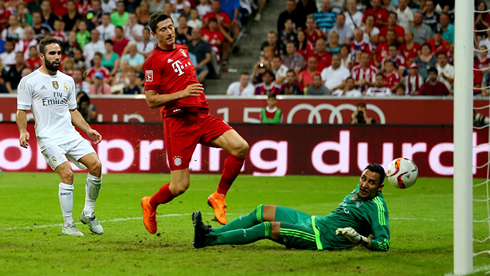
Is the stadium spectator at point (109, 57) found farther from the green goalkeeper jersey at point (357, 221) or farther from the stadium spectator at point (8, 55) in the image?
the green goalkeeper jersey at point (357, 221)

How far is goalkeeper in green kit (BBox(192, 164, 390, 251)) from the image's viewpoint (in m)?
6.12

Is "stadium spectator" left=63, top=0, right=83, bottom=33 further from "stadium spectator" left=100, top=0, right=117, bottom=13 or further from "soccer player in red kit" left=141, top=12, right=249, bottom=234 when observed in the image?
"soccer player in red kit" left=141, top=12, right=249, bottom=234

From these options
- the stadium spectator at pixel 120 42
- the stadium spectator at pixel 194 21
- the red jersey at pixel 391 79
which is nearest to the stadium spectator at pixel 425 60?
the red jersey at pixel 391 79

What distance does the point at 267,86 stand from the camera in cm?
1698

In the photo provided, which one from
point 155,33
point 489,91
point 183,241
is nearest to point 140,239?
point 183,241

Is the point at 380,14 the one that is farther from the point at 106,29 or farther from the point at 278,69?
the point at 106,29

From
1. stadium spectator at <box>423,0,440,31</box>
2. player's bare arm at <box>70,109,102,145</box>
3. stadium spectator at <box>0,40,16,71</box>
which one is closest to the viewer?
player's bare arm at <box>70,109,102,145</box>

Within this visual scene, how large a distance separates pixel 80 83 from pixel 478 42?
33.2 feet

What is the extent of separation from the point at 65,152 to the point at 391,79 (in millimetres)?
10709

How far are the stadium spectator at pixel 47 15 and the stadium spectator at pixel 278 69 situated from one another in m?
7.21

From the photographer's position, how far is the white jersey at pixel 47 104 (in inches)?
288

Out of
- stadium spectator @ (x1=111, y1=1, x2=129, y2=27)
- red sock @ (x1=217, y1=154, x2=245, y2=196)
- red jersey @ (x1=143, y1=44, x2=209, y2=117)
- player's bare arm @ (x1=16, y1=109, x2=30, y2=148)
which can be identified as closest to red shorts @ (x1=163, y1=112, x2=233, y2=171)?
red jersey @ (x1=143, y1=44, x2=209, y2=117)

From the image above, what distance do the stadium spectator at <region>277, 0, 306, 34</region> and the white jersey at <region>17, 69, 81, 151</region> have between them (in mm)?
11638

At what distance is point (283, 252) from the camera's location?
634 cm
